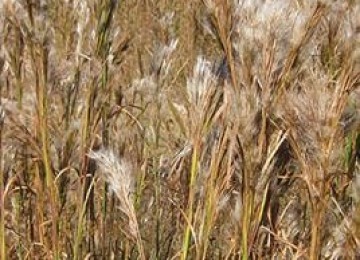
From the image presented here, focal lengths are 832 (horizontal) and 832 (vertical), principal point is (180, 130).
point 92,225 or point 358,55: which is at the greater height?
point 358,55

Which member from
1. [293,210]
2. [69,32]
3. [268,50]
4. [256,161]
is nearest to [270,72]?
[268,50]

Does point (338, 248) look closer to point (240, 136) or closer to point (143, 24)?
point (240, 136)

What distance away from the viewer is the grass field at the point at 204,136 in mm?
1205

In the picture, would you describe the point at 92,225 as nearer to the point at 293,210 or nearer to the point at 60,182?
the point at 60,182

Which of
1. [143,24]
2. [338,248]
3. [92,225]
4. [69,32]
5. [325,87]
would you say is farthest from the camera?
[143,24]

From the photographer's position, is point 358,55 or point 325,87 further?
point 358,55

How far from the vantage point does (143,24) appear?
179 inches

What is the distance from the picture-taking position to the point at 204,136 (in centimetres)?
131

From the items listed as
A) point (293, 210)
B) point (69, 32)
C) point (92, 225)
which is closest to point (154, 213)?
point (92, 225)

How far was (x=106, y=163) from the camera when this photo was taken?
130 centimetres

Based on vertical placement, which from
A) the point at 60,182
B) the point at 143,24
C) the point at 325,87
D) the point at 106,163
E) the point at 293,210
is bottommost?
the point at 143,24

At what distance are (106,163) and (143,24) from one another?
332cm

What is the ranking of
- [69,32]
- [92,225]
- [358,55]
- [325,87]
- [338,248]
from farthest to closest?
[69,32] → [92,225] → [338,248] → [358,55] → [325,87]

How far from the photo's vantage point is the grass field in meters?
Answer: 1.21
